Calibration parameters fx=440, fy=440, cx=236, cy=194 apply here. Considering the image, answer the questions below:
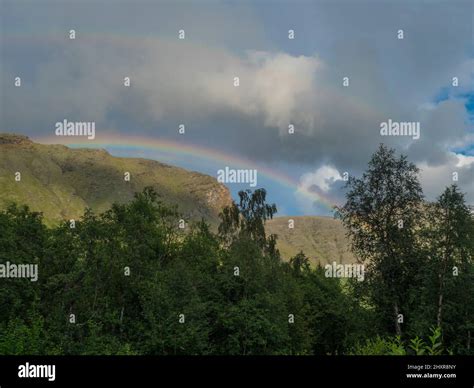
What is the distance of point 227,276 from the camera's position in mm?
55469

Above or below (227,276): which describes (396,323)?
below

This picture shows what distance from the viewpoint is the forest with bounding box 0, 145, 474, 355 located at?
128 ft

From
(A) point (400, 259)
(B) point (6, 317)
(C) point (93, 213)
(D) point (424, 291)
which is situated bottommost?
(B) point (6, 317)

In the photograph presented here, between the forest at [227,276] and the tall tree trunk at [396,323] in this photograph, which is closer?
the forest at [227,276]

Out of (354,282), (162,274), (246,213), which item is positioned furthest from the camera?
(246,213)

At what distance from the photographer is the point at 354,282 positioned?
44062mm

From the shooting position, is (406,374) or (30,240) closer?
(406,374)

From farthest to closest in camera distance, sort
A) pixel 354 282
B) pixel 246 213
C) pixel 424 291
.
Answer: pixel 246 213 < pixel 354 282 < pixel 424 291

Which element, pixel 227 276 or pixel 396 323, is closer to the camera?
pixel 396 323

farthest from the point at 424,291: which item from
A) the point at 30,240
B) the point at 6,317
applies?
the point at 30,240

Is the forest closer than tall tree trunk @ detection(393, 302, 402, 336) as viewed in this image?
Yes

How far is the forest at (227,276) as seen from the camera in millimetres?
39094

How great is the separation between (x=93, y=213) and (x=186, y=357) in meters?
46.2

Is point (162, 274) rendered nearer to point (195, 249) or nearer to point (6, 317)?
point (195, 249)
